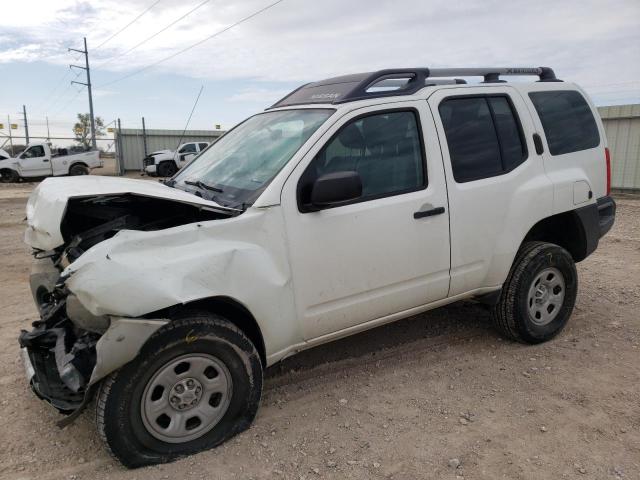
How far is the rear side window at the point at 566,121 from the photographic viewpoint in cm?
418

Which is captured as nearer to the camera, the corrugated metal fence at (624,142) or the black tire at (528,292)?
the black tire at (528,292)

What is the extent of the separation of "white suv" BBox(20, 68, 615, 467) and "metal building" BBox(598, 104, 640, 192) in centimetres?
1198

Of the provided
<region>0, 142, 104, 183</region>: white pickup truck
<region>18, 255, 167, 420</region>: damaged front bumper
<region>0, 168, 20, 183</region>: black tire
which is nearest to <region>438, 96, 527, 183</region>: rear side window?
<region>18, 255, 167, 420</region>: damaged front bumper

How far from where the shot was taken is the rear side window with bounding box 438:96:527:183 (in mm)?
3701

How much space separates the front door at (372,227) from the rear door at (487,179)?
0.46ft

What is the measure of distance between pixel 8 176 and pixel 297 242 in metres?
25.1

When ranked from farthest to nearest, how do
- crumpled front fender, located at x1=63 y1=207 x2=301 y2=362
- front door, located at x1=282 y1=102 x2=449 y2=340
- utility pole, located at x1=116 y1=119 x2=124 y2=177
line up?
utility pole, located at x1=116 y1=119 x2=124 y2=177, front door, located at x1=282 y1=102 x2=449 y2=340, crumpled front fender, located at x1=63 y1=207 x2=301 y2=362

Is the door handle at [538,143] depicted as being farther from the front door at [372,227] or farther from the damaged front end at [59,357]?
the damaged front end at [59,357]

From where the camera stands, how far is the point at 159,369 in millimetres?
2742

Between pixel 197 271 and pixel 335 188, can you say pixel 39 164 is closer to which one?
pixel 197 271

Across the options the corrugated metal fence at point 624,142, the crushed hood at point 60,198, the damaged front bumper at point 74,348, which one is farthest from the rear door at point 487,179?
the corrugated metal fence at point 624,142

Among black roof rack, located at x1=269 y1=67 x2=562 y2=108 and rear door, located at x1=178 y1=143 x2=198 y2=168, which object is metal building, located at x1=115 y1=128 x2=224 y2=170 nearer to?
rear door, located at x1=178 y1=143 x2=198 y2=168

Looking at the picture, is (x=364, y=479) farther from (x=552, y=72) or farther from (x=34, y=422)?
(x=552, y=72)

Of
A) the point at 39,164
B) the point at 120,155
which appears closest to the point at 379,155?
the point at 39,164
